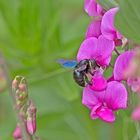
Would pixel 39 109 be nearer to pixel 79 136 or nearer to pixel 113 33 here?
pixel 79 136

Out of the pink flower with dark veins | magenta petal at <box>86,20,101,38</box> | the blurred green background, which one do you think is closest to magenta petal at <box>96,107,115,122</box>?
the pink flower with dark veins

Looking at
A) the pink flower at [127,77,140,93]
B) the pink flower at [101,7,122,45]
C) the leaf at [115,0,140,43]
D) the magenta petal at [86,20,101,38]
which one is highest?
the leaf at [115,0,140,43]

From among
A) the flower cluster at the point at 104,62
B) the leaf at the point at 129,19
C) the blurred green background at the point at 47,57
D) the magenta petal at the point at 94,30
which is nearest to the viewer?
the leaf at the point at 129,19

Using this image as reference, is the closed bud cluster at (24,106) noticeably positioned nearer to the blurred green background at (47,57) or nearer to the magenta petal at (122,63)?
the magenta petal at (122,63)

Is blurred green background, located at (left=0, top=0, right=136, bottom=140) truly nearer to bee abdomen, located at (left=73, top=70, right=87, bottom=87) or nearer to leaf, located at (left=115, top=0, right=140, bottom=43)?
bee abdomen, located at (left=73, top=70, right=87, bottom=87)

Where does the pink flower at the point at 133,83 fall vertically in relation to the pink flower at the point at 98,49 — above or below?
below

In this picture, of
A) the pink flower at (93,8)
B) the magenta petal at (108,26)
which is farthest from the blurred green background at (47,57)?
the magenta petal at (108,26)

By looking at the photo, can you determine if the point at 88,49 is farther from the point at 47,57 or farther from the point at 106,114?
the point at 47,57
